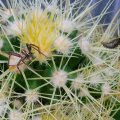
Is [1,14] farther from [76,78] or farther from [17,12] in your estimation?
[76,78]

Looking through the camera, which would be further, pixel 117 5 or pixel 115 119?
pixel 117 5

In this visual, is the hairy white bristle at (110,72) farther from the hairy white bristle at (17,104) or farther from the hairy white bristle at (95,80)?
the hairy white bristle at (17,104)

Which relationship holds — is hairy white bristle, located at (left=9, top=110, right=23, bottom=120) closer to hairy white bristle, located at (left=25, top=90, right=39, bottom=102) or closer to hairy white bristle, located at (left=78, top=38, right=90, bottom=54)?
hairy white bristle, located at (left=25, top=90, right=39, bottom=102)

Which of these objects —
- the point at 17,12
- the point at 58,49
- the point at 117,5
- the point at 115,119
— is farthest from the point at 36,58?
the point at 117,5

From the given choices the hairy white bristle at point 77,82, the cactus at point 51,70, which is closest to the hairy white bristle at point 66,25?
the cactus at point 51,70

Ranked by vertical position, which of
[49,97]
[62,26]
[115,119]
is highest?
[62,26]

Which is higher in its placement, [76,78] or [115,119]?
[76,78]

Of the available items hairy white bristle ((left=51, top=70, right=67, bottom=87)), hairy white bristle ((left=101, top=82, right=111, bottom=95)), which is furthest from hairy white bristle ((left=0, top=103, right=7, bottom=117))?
hairy white bristle ((left=101, top=82, right=111, bottom=95))
